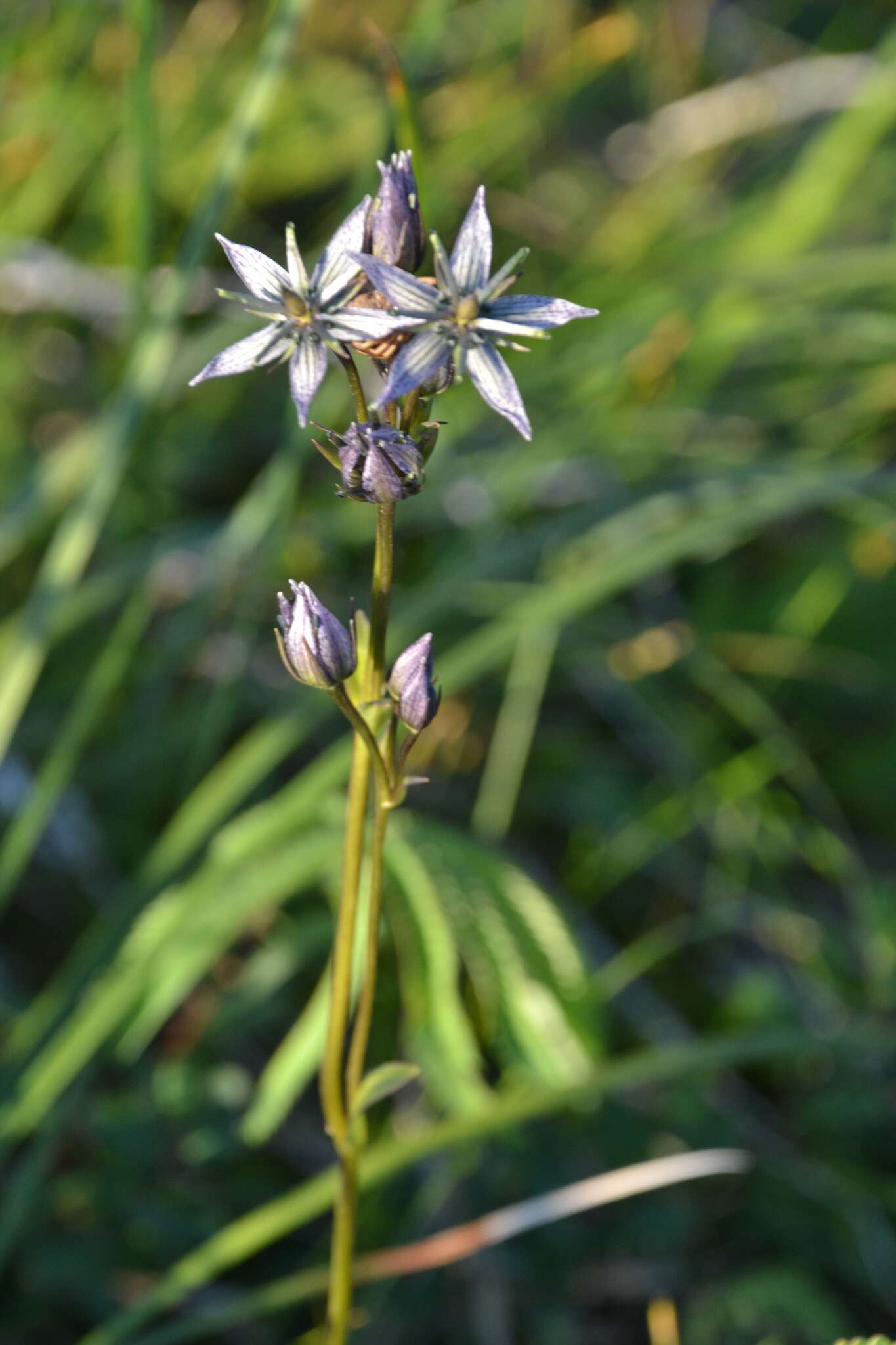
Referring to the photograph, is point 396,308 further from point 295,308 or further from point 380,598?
point 380,598

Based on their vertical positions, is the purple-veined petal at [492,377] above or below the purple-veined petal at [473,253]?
below

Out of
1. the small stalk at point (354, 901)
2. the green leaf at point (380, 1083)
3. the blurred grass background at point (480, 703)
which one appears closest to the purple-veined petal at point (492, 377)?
the small stalk at point (354, 901)

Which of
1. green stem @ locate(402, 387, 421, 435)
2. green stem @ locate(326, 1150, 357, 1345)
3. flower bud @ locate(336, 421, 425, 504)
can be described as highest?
green stem @ locate(402, 387, 421, 435)

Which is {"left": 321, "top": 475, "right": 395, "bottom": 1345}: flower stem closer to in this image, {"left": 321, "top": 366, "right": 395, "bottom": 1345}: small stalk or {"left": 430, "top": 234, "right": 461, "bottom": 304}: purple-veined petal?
{"left": 321, "top": 366, "right": 395, "bottom": 1345}: small stalk

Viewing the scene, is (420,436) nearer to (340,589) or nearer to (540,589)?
(540,589)

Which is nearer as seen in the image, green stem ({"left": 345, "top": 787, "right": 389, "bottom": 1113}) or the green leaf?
green stem ({"left": 345, "top": 787, "right": 389, "bottom": 1113})

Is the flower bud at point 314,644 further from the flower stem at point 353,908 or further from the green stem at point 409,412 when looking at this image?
the green stem at point 409,412

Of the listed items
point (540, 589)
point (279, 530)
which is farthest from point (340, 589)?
point (540, 589)

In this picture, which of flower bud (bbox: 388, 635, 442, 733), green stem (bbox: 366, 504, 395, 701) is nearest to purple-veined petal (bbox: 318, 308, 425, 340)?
green stem (bbox: 366, 504, 395, 701)
